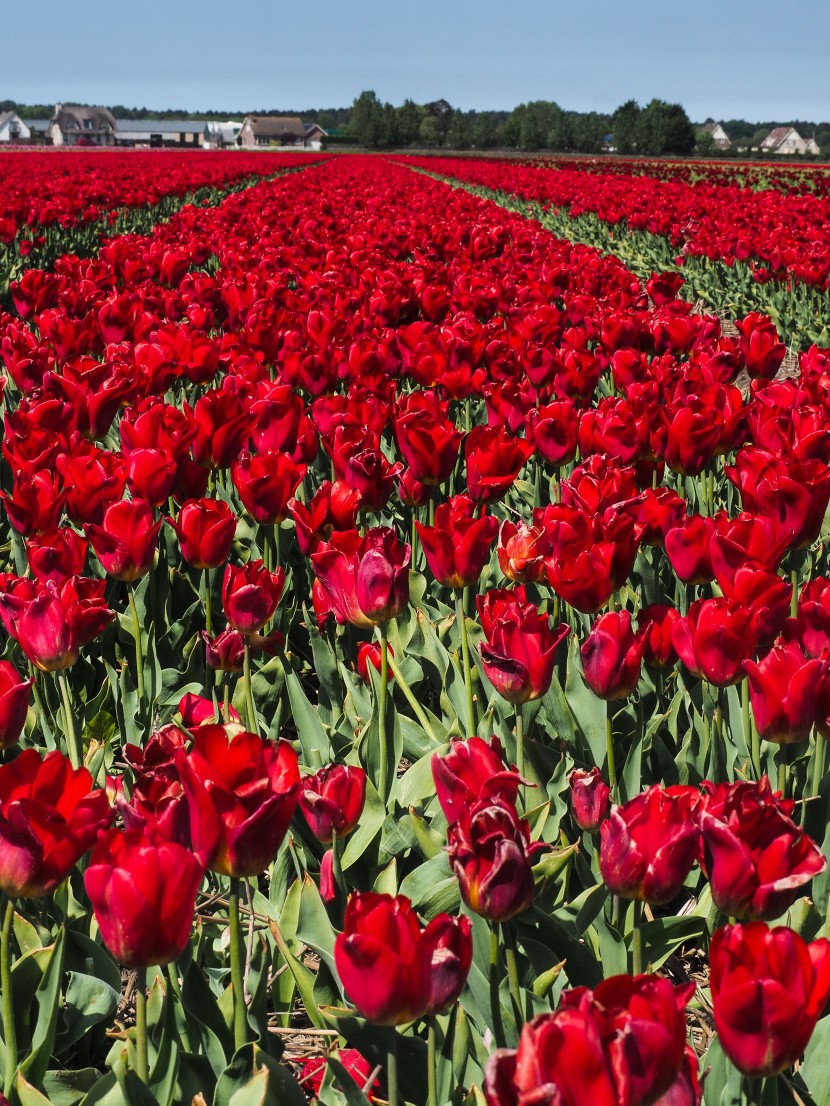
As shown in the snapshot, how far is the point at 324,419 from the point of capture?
321 centimetres

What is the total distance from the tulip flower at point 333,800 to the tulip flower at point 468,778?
0.23 m

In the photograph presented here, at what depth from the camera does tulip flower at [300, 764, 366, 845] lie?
1.52 m

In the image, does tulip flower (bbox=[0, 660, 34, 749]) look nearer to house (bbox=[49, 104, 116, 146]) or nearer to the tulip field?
the tulip field

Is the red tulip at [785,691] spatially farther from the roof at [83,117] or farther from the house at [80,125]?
the roof at [83,117]

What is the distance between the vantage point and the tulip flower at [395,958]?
1.04 metres

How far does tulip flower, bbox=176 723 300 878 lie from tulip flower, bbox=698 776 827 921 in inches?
18.2

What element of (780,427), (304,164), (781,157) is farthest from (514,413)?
(781,157)

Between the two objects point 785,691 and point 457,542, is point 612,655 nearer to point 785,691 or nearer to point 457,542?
point 785,691

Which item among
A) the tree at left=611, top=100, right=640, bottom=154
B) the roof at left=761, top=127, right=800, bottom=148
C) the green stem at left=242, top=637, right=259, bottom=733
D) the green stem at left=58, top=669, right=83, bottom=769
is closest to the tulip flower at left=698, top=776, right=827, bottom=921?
the green stem at left=242, top=637, right=259, bottom=733

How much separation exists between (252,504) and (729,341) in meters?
2.26

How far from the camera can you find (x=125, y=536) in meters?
2.25

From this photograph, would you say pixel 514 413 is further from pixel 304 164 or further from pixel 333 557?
pixel 304 164

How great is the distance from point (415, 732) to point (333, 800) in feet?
3.05

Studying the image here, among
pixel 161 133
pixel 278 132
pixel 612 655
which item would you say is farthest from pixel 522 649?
pixel 161 133
